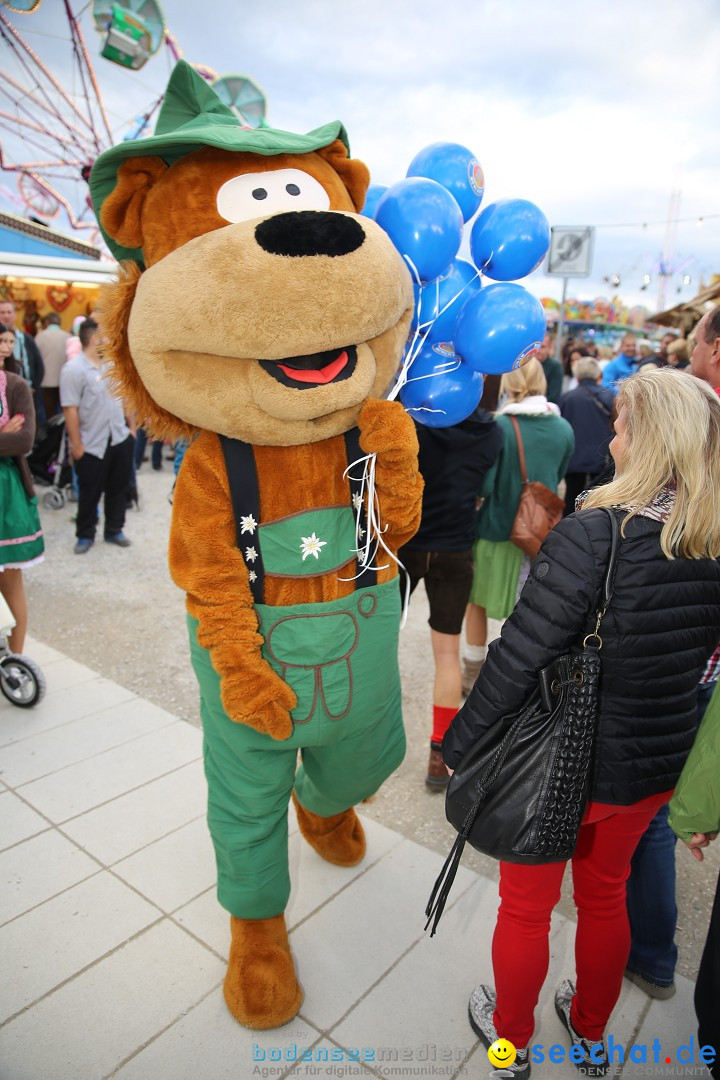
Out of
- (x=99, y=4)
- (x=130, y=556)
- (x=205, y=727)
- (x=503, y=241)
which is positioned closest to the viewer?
(x=205, y=727)

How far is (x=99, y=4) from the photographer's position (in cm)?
1225

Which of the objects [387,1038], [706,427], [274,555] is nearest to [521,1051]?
[387,1038]

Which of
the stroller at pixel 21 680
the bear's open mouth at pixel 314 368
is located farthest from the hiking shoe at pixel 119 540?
the bear's open mouth at pixel 314 368

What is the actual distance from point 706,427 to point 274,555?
3.42ft

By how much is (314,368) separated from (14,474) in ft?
7.71

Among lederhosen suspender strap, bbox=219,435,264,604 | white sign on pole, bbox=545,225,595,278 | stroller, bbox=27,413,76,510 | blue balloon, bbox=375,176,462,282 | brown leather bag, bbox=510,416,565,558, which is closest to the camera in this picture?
lederhosen suspender strap, bbox=219,435,264,604

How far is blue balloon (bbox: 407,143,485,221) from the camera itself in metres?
Answer: 2.07

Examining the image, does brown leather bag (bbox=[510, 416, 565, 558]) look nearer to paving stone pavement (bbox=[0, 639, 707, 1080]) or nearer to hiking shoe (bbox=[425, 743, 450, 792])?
hiking shoe (bbox=[425, 743, 450, 792])

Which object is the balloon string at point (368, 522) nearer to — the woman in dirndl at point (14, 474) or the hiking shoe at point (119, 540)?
the woman in dirndl at point (14, 474)

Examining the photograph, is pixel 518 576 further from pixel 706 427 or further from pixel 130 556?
pixel 130 556

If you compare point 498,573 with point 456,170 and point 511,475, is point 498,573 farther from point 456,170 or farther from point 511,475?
point 456,170

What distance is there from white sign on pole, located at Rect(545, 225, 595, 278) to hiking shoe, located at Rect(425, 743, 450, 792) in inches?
217

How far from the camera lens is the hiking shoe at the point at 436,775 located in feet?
9.27

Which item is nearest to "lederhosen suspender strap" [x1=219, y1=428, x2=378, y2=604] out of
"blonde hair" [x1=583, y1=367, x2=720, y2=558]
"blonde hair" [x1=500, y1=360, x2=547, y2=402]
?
"blonde hair" [x1=583, y1=367, x2=720, y2=558]
